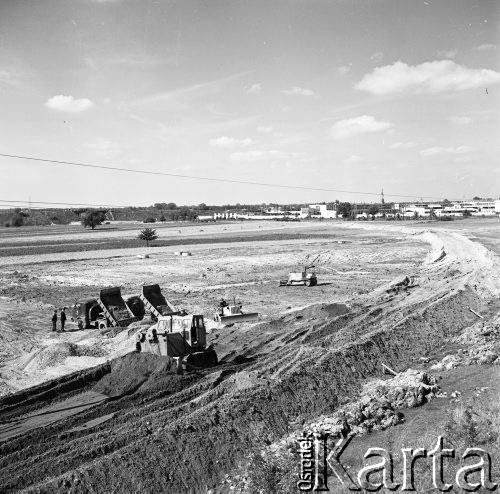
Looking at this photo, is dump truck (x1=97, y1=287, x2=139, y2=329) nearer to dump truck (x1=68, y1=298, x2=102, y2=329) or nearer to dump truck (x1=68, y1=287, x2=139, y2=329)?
dump truck (x1=68, y1=287, x2=139, y2=329)

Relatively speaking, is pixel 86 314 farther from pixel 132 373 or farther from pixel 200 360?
pixel 200 360

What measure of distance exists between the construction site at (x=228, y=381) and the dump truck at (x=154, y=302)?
0.25ft

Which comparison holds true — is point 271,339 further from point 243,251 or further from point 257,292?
point 243,251

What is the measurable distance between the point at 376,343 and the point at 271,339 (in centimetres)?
468

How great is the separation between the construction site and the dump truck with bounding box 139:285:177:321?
8 cm

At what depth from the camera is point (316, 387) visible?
48.8 feet

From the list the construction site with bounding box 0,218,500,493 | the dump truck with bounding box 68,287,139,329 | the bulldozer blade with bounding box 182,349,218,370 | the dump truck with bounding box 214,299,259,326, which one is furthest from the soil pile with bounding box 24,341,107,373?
the dump truck with bounding box 214,299,259,326

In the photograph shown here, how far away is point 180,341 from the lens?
17281 mm

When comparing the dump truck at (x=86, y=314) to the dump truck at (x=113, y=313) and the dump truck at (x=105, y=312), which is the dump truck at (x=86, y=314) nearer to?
the dump truck at (x=105, y=312)

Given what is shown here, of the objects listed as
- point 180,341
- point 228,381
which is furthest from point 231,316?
point 228,381

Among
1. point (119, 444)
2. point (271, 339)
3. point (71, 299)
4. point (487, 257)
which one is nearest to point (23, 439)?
point (119, 444)

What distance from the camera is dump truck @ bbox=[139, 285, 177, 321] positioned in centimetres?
2383

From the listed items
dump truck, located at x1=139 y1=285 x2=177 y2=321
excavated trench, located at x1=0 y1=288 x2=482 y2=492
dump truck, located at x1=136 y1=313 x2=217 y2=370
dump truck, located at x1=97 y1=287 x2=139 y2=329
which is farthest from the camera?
dump truck, located at x1=97 y1=287 x2=139 y2=329

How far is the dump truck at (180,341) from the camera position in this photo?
55.9 feet
